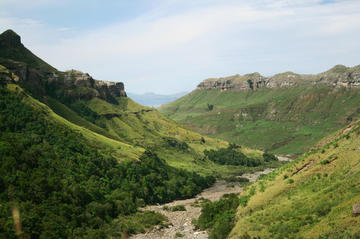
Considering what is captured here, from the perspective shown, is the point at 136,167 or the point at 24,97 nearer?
the point at 136,167

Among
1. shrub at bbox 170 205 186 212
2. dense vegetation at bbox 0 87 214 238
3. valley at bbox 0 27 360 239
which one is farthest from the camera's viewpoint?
shrub at bbox 170 205 186 212

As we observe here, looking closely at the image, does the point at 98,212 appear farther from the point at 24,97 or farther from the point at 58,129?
the point at 24,97

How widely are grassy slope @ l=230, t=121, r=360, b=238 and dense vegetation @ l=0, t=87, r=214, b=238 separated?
4782 centimetres

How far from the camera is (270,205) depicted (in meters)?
63.4

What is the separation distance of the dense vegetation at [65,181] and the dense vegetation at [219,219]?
24791 millimetres

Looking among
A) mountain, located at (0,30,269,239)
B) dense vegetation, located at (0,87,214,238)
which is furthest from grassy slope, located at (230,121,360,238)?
dense vegetation, located at (0,87,214,238)

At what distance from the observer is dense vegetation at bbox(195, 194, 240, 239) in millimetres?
68562

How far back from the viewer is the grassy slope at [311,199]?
145 feet

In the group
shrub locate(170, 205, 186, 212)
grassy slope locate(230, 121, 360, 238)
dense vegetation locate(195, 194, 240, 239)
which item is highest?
grassy slope locate(230, 121, 360, 238)

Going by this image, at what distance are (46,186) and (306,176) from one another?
74.4 metres

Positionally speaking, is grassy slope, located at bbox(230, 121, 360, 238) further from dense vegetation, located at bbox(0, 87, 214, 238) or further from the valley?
dense vegetation, located at bbox(0, 87, 214, 238)

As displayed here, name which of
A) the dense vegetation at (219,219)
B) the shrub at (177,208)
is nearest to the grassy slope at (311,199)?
the dense vegetation at (219,219)

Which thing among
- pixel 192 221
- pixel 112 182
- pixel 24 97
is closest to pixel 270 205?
pixel 192 221

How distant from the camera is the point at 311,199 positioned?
5450 cm
